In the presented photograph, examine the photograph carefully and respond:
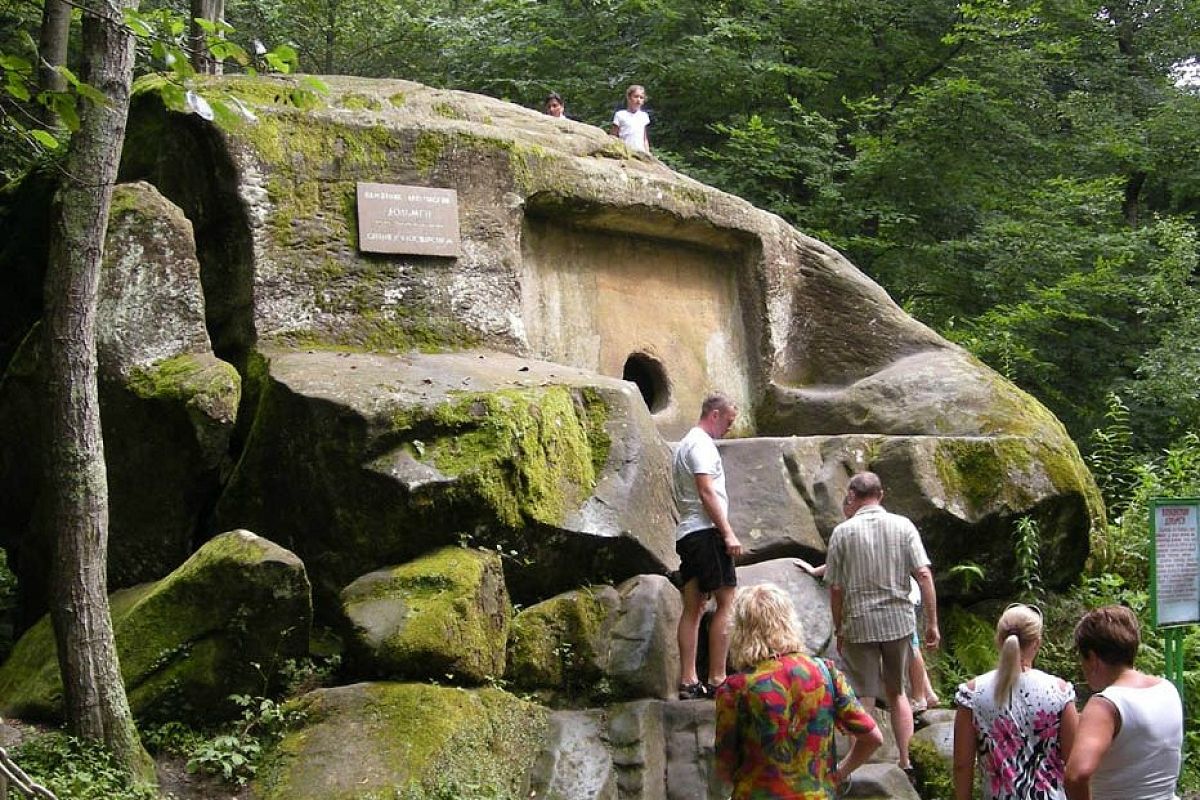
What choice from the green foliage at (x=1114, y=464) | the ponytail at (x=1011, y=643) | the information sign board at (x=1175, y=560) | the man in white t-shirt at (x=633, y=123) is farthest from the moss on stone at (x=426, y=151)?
the green foliage at (x=1114, y=464)

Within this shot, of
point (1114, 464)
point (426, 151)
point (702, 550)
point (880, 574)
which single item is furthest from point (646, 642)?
point (1114, 464)

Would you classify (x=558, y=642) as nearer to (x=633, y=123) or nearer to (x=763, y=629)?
(x=763, y=629)

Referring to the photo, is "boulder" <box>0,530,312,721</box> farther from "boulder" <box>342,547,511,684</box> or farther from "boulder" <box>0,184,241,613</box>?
"boulder" <box>0,184,241,613</box>

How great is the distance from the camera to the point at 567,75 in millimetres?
17828

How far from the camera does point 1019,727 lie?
164 inches

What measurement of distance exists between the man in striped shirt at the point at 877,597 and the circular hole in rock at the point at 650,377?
147 inches

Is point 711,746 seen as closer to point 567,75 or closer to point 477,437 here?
point 477,437

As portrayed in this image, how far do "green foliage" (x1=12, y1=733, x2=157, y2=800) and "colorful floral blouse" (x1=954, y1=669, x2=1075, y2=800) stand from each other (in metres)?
3.48

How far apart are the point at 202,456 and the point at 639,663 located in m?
2.75

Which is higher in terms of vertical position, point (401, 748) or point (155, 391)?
point (155, 391)

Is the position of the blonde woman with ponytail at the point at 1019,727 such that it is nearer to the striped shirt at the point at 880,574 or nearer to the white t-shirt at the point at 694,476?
the striped shirt at the point at 880,574

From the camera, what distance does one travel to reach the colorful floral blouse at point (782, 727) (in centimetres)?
392

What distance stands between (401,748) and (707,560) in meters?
2.00

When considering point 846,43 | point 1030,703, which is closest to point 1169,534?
point 1030,703
